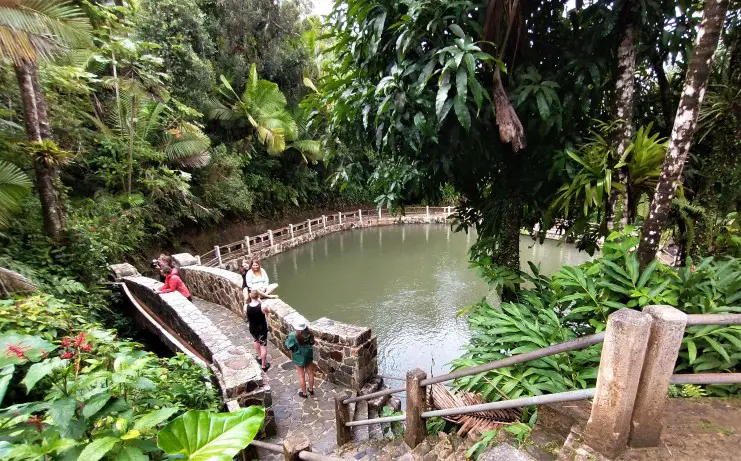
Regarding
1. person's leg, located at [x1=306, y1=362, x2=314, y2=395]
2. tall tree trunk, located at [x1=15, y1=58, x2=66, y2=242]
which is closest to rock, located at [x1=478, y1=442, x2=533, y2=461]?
person's leg, located at [x1=306, y1=362, x2=314, y2=395]

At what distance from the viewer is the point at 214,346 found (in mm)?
3898

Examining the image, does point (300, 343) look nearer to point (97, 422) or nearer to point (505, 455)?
point (97, 422)

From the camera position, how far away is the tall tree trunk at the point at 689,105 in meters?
1.90

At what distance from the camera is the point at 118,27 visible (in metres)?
6.94

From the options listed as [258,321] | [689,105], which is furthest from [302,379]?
[689,105]

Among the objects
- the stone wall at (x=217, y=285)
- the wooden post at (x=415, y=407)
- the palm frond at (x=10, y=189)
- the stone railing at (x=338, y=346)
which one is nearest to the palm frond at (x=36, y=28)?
the palm frond at (x=10, y=189)

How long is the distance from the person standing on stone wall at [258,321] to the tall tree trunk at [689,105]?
3.91 meters

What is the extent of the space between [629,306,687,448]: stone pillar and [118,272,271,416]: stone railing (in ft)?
9.99

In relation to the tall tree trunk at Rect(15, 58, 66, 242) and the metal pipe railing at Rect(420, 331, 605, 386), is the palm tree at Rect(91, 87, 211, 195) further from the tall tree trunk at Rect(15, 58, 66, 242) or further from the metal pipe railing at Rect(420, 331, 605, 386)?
the metal pipe railing at Rect(420, 331, 605, 386)

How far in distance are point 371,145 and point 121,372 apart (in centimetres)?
290

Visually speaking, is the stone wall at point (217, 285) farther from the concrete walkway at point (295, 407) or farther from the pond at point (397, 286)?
the pond at point (397, 286)

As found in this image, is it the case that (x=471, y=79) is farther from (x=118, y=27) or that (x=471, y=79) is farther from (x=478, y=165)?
(x=118, y=27)

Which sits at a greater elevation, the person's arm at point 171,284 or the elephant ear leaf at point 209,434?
the elephant ear leaf at point 209,434

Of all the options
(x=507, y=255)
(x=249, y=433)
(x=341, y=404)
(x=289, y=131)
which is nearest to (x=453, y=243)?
(x=289, y=131)
